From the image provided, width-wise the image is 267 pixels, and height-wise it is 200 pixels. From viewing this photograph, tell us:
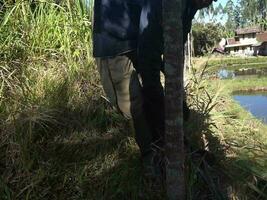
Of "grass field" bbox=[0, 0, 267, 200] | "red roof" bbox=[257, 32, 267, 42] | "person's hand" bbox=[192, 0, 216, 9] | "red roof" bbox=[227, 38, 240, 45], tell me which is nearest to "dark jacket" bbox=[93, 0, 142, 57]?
"person's hand" bbox=[192, 0, 216, 9]

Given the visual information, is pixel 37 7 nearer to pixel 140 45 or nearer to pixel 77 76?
pixel 77 76

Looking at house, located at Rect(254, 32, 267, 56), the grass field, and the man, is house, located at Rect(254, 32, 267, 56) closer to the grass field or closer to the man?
the grass field

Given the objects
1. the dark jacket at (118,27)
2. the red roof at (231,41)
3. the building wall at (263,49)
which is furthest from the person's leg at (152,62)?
the red roof at (231,41)

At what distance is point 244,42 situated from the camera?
9569 centimetres

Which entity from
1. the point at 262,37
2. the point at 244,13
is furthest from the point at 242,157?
the point at 244,13

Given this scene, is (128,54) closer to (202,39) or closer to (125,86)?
(125,86)

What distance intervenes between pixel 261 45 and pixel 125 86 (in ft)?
292

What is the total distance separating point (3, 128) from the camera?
3.90 m

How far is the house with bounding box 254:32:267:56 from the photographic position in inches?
3415

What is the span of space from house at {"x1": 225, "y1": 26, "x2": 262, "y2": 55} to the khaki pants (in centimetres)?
9019

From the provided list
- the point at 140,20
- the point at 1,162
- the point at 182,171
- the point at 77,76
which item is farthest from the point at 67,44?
the point at 182,171

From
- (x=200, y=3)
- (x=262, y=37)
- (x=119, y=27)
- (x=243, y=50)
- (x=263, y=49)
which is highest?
(x=200, y=3)

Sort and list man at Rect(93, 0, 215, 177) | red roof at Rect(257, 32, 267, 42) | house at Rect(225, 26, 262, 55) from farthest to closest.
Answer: house at Rect(225, 26, 262, 55), red roof at Rect(257, 32, 267, 42), man at Rect(93, 0, 215, 177)

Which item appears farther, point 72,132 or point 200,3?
point 72,132
